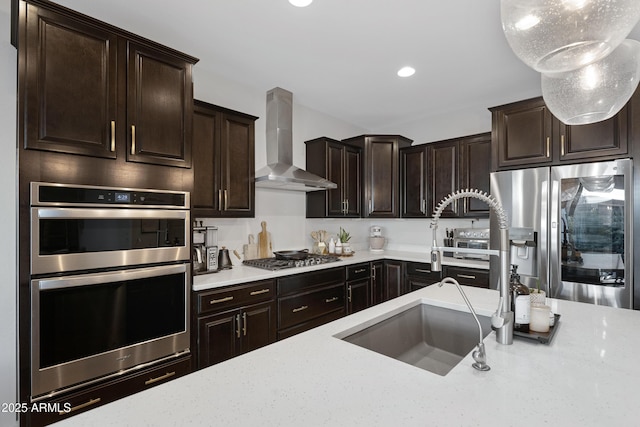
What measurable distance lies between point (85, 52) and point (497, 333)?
250cm

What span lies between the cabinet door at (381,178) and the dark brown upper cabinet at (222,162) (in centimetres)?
169

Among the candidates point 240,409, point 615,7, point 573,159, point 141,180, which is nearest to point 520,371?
point 240,409

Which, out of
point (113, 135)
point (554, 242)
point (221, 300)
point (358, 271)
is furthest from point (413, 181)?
point (113, 135)

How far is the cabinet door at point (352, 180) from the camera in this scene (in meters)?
3.84

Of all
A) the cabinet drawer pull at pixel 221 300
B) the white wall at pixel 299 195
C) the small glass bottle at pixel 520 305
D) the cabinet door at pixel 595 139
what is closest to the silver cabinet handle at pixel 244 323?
the cabinet drawer pull at pixel 221 300

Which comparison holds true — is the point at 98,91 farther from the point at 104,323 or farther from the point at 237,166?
the point at 104,323

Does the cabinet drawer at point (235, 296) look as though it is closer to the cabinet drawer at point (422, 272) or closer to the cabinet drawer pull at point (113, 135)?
the cabinet drawer pull at point (113, 135)

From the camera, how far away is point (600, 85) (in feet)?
3.83

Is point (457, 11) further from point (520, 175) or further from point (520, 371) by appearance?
point (520, 371)

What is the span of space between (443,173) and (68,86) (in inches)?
138

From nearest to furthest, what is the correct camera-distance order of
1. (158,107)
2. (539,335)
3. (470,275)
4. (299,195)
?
(539,335) → (158,107) → (470,275) → (299,195)

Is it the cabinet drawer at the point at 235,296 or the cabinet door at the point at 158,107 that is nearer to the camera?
the cabinet door at the point at 158,107

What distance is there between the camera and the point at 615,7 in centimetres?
75

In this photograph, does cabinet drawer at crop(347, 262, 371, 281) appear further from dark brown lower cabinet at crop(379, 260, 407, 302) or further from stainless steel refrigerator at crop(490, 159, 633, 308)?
stainless steel refrigerator at crop(490, 159, 633, 308)
